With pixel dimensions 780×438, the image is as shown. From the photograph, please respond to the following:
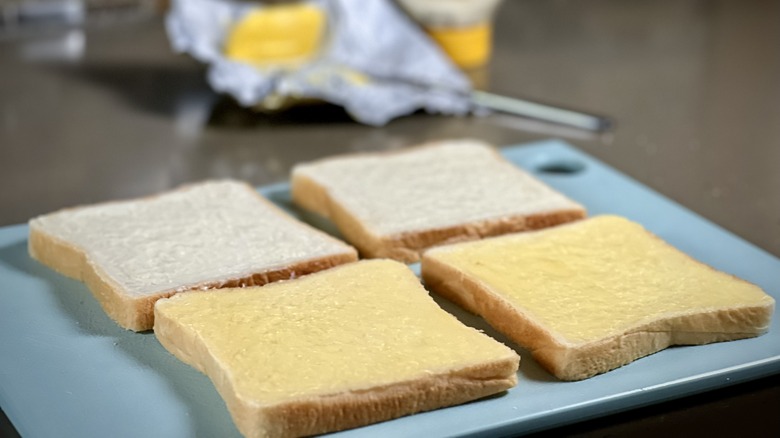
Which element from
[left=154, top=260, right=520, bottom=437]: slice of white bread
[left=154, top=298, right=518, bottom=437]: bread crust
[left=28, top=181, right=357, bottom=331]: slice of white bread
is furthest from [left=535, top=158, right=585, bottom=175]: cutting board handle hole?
[left=154, top=298, right=518, bottom=437]: bread crust

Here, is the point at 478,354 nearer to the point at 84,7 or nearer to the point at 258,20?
the point at 258,20

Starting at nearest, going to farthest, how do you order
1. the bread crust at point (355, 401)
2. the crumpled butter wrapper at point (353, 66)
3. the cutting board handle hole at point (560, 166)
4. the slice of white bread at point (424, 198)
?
the bread crust at point (355, 401) < the slice of white bread at point (424, 198) < the cutting board handle hole at point (560, 166) < the crumpled butter wrapper at point (353, 66)

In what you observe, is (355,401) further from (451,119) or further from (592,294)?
(451,119)

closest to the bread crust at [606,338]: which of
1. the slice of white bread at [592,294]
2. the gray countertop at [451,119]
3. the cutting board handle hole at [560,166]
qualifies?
the slice of white bread at [592,294]

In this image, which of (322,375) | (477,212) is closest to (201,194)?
(477,212)

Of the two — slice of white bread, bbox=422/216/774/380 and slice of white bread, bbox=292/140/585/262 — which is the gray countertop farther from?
slice of white bread, bbox=422/216/774/380

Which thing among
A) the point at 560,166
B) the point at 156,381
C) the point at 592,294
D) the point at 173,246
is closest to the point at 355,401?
the point at 156,381

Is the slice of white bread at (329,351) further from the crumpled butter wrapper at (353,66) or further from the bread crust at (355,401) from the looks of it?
the crumpled butter wrapper at (353,66)
